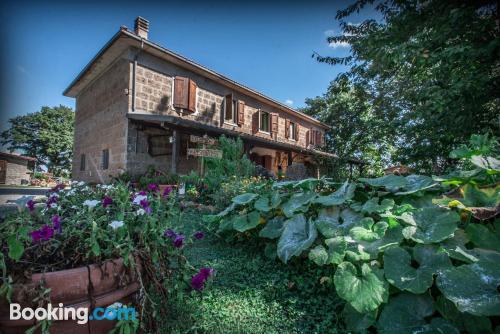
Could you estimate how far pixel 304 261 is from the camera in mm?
1879

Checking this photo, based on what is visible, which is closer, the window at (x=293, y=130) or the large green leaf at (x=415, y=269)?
the large green leaf at (x=415, y=269)

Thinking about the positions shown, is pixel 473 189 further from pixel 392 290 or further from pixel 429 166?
pixel 429 166

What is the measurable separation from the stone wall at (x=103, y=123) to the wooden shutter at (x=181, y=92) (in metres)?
1.65

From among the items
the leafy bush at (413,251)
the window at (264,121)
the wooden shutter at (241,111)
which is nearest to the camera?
the leafy bush at (413,251)

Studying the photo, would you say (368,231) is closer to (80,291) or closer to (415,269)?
(415,269)

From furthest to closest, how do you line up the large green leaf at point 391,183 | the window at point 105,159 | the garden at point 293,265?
the window at point 105,159, the large green leaf at point 391,183, the garden at point 293,265

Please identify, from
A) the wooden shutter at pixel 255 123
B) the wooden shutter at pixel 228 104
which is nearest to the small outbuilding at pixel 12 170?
the wooden shutter at pixel 228 104

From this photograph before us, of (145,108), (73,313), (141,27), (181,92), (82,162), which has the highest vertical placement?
(141,27)

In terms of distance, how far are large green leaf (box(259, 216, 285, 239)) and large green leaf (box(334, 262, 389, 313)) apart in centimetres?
70

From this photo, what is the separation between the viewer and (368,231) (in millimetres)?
1484

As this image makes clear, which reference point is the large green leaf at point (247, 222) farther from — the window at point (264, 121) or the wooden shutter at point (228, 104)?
the window at point (264, 121)

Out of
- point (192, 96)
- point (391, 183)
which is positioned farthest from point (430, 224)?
point (192, 96)

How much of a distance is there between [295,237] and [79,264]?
120 cm

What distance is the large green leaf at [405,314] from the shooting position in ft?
3.75
